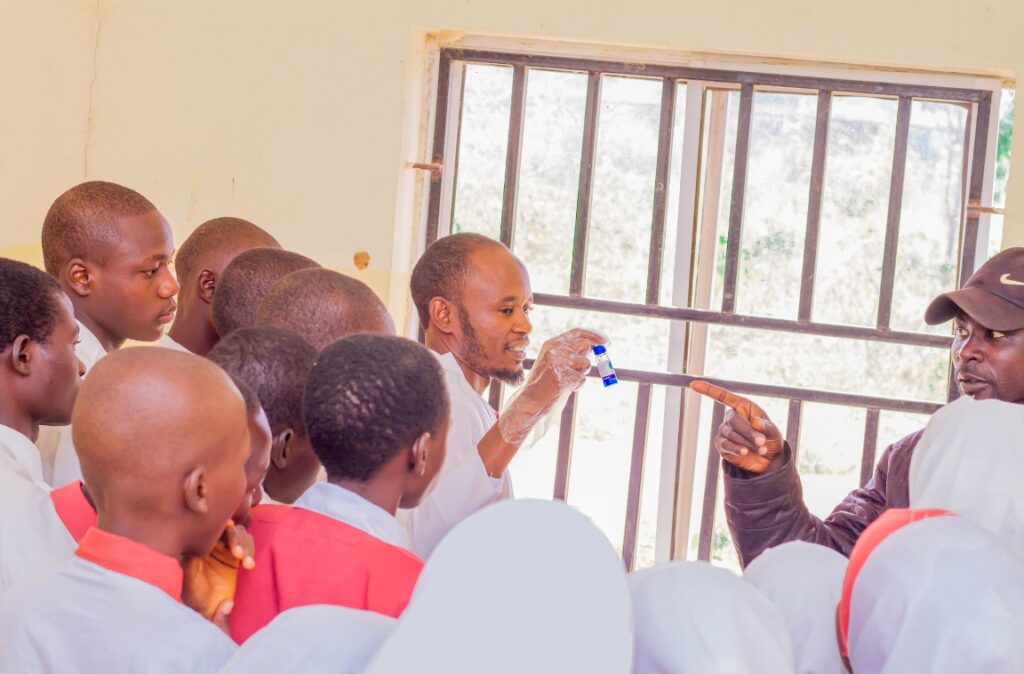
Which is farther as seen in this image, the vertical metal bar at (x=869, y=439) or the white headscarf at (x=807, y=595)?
the vertical metal bar at (x=869, y=439)

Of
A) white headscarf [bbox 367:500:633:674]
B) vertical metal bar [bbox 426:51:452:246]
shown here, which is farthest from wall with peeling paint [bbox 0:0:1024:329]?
white headscarf [bbox 367:500:633:674]

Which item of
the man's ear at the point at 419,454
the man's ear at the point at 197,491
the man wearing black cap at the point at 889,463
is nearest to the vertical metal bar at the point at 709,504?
the man wearing black cap at the point at 889,463

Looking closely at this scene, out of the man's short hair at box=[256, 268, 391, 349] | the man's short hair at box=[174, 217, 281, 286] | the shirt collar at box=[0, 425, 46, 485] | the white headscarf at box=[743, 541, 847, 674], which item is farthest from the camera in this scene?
the man's short hair at box=[174, 217, 281, 286]

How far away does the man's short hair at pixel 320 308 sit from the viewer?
8.16ft

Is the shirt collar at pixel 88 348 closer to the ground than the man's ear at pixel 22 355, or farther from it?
closer to the ground

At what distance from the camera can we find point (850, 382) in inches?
165

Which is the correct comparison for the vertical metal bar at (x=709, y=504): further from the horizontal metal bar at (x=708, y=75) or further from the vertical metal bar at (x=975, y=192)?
the horizontal metal bar at (x=708, y=75)

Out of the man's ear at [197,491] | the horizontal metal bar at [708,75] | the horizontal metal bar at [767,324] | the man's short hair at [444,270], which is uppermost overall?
the horizontal metal bar at [708,75]

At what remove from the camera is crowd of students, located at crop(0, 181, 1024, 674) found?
0.87m

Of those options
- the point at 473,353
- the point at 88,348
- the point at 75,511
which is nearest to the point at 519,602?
the point at 75,511

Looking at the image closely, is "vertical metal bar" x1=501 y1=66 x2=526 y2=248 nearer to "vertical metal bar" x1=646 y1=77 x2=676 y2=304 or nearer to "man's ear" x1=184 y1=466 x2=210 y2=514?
"vertical metal bar" x1=646 y1=77 x2=676 y2=304

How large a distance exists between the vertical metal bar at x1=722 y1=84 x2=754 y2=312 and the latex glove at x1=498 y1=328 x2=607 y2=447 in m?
1.49

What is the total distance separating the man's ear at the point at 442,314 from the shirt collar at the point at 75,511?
4.35 feet

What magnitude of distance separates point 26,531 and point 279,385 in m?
0.47
